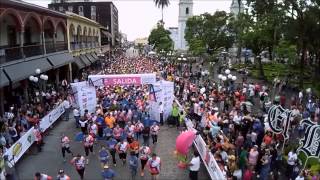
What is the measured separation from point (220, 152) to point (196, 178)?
130 cm

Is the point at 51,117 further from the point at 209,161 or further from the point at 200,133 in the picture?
the point at 209,161

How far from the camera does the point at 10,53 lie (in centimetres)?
2505

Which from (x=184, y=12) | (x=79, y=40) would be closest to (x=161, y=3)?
(x=184, y=12)

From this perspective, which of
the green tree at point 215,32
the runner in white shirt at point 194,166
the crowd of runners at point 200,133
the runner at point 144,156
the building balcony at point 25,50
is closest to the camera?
the runner in white shirt at point 194,166

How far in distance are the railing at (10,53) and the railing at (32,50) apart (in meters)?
0.85

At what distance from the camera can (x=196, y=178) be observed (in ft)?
46.3

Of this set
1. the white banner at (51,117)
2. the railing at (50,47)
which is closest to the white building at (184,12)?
the railing at (50,47)

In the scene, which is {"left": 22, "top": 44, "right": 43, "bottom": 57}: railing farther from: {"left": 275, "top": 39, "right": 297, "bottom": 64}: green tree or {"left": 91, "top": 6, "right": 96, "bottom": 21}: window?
{"left": 91, "top": 6, "right": 96, "bottom": 21}: window

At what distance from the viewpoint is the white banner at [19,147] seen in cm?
1510

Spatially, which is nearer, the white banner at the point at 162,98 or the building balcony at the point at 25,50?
the white banner at the point at 162,98

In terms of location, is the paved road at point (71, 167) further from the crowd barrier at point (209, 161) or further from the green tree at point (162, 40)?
the green tree at point (162, 40)

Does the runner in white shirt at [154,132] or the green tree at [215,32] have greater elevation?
the green tree at [215,32]

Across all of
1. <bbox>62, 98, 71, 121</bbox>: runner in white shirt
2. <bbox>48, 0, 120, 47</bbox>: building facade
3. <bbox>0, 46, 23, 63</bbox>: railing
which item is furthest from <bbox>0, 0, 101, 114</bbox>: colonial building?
<bbox>48, 0, 120, 47</bbox>: building facade

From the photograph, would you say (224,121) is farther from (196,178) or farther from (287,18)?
(287,18)
